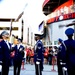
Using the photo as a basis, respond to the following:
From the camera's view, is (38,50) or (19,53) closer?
(38,50)

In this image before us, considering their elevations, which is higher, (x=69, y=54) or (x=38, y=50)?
(x=38, y=50)

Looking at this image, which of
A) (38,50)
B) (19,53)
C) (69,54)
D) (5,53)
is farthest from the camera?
(19,53)

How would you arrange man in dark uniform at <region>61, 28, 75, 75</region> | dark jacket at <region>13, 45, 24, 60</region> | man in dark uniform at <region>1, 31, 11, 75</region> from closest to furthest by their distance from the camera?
man in dark uniform at <region>61, 28, 75, 75</region>, man in dark uniform at <region>1, 31, 11, 75</region>, dark jacket at <region>13, 45, 24, 60</region>

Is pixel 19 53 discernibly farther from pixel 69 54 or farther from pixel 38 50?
pixel 69 54

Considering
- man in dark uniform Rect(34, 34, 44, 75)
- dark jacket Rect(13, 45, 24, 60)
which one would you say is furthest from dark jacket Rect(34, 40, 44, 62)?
dark jacket Rect(13, 45, 24, 60)

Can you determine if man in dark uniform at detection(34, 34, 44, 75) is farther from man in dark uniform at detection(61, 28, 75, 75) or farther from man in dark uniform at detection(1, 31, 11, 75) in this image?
man in dark uniform at detection(61, 28, 75, 75)

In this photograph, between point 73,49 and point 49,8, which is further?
point 49,8

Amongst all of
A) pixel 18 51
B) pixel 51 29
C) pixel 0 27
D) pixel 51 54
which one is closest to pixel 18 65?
pixel 18 51

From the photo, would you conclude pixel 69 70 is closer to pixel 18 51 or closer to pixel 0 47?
pixel 0 47

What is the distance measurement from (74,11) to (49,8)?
16504 mm

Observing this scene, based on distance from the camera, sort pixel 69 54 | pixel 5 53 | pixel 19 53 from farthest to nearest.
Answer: pixel 19 53 < pixel 5 53 < pixel 69 54

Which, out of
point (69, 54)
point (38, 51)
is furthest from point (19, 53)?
point (69, 54)

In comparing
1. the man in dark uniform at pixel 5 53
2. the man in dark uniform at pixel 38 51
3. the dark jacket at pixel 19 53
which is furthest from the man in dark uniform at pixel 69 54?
A: the dark jacket at pixel 19 53

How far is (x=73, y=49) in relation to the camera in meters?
7.59
